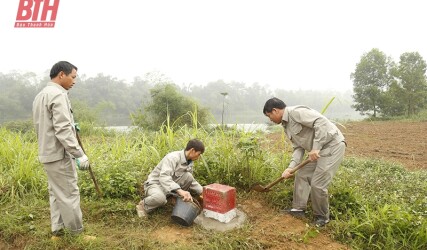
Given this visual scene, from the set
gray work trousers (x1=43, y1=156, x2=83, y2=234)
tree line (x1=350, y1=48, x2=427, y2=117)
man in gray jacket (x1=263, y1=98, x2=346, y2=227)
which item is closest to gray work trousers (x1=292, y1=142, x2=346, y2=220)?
man in gray jacket (x1=263, y1=98, x2=346, y2=227)

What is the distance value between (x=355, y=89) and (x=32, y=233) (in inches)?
1080

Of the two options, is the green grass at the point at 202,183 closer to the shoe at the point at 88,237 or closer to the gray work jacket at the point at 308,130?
the shoe at the point at 88,237

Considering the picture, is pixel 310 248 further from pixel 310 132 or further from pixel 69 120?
pixel 69 120

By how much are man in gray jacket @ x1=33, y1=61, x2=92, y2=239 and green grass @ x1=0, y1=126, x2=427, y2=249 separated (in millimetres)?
319

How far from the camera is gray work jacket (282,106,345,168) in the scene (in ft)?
11.0

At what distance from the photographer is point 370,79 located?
26281 mm

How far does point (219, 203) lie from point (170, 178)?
613 mm

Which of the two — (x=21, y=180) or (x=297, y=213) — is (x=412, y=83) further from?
(x=21, y=180)

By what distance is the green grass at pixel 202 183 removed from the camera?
10.2 feet

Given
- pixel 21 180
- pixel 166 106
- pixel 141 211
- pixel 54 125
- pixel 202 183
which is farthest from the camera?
pixel 166 106

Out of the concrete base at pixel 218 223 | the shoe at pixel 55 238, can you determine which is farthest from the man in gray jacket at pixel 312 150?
the shoe at pixel 55 238

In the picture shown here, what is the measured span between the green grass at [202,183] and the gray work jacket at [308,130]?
0.64 metres

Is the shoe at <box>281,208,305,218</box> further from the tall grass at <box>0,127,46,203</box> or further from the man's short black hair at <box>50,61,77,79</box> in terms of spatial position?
the tall grass at <box>0,127,46,203</box>

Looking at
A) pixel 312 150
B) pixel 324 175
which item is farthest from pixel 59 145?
pixel 324 175
